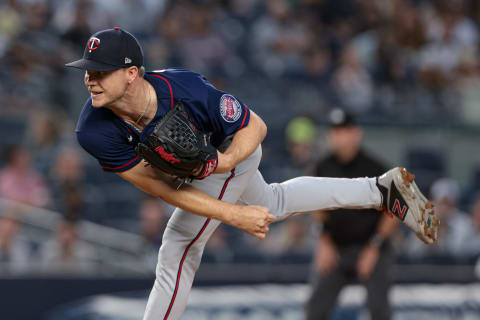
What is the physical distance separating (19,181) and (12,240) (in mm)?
699

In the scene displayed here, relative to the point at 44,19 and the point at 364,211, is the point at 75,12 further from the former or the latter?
the point at 364,211

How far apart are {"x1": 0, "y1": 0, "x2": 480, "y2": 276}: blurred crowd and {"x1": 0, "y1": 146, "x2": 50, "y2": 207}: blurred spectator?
14 mm

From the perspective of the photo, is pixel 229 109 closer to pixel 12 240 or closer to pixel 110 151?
pixel 110 151

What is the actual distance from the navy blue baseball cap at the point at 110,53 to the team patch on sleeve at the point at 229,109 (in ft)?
1.68

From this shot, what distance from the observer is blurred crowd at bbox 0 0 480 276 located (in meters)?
8.18

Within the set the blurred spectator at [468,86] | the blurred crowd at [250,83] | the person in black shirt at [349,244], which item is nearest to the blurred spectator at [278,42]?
the blurred crowd at [250,83]

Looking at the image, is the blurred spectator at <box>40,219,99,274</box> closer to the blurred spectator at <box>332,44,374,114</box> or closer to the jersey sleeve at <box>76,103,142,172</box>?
the jersey sleeve at <box>76,103,142,172</box>

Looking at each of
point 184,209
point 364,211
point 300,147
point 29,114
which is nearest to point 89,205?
point 29,114

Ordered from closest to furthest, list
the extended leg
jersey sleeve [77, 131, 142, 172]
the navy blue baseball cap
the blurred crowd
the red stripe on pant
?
the navy blue baseball cap
jersey sleeve [77, 131, 142, 172]
the red stripe on pant
the extended leg
the blurred crowd

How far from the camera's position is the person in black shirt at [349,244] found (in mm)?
6012

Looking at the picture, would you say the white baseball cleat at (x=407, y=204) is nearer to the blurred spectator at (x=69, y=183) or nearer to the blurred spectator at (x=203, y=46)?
the blurred spectator at (x=69, y=183)

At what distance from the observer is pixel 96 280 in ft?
23.4

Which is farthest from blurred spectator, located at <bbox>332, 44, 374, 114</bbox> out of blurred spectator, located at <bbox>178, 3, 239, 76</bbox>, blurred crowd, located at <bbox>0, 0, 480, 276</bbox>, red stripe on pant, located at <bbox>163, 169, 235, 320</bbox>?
red stripe on pant, located at <bbox>163, 169, 235, 320</bbox>

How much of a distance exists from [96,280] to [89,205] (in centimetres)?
186
